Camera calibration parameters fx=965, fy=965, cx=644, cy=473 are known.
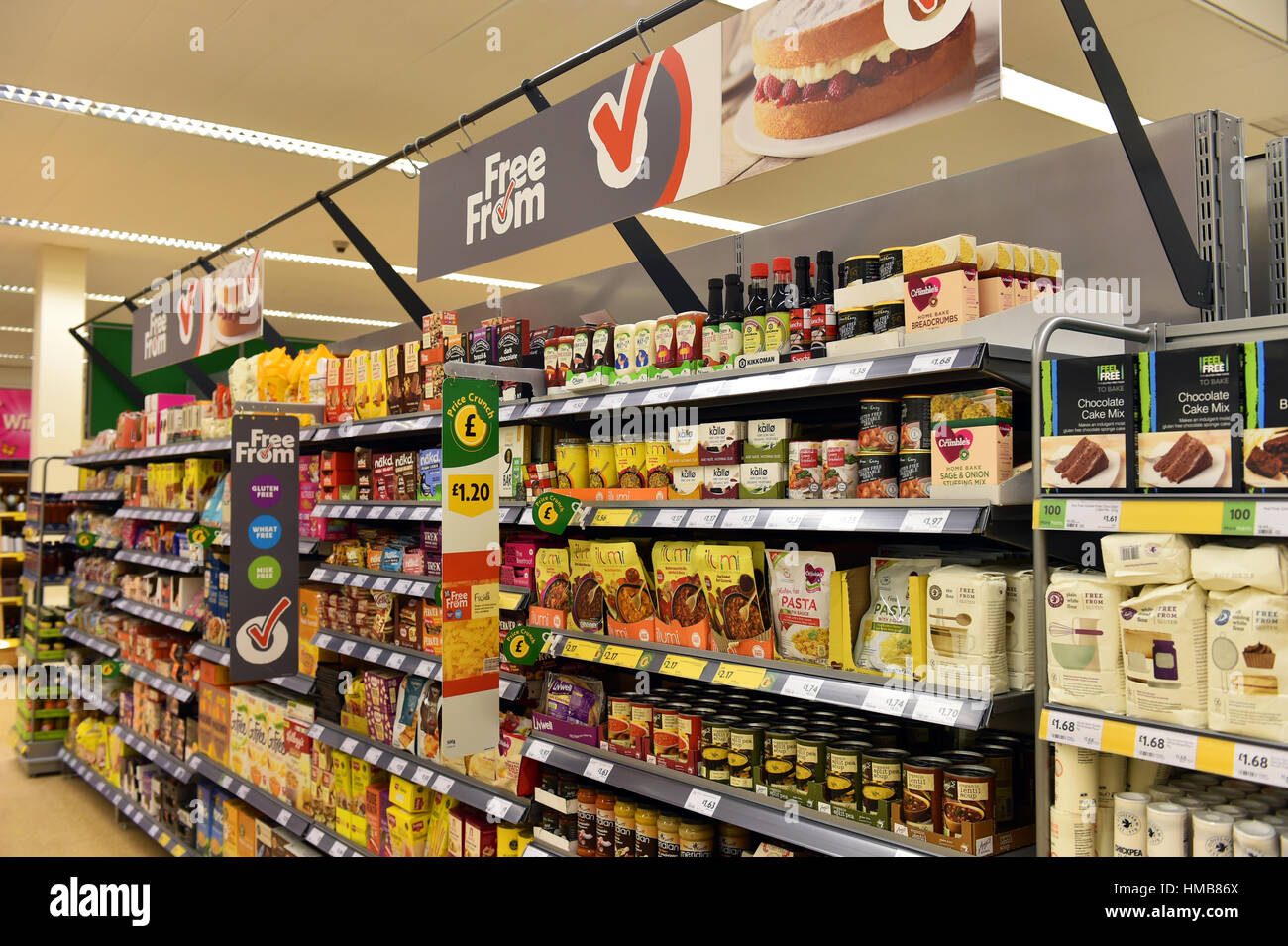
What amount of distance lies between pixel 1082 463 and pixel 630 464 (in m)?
1.42

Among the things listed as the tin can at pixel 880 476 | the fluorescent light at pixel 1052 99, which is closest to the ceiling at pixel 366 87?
the fluorescent light at pixel 1052 99

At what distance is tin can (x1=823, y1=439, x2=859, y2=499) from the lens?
7.63ft

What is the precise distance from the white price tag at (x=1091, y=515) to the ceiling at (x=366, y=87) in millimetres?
3885

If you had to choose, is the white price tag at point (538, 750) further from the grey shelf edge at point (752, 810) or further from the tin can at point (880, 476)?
the tin can at point (880, 476)

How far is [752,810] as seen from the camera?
94.3 inches

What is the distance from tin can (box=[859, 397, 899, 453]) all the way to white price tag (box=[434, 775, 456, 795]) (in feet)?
6.89

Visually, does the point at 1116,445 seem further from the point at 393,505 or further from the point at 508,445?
the point at 393,505

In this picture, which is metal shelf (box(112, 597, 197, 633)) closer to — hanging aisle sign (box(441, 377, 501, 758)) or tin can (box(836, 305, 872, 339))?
hanging aisle sign (box(441, 377, 501, 758))

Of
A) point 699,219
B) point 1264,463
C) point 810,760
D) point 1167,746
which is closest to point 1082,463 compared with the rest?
point 1264,463

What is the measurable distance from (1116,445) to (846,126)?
37.7 inches

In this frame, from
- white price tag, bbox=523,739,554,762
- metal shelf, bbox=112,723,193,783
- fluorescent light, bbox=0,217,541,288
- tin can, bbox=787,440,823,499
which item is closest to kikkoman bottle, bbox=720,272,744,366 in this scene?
tin can, bbox=787,440,823,499

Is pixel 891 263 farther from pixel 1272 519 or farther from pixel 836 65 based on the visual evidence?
pixel 1272 519

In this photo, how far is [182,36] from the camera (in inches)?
193
